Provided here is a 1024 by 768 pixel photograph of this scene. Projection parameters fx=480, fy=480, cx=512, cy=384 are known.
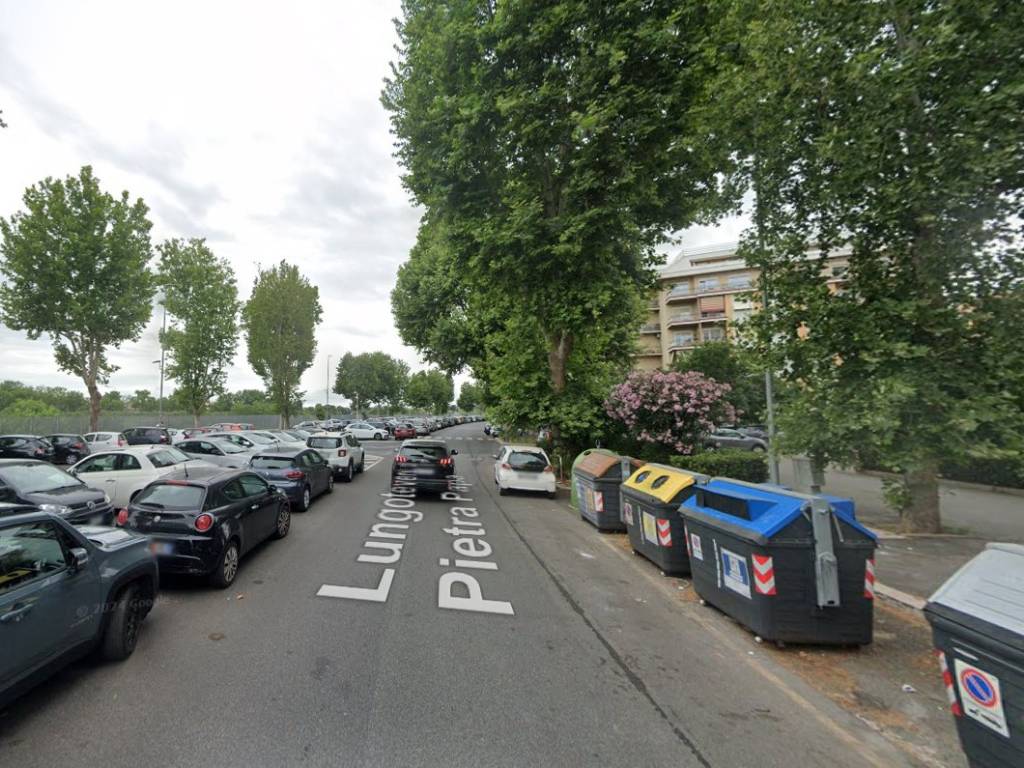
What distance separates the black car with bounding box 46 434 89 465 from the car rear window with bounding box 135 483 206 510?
20.7 metres

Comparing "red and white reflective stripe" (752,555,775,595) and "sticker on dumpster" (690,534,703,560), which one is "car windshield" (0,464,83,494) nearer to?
"sticker on dumpster" (690,534,703,560)

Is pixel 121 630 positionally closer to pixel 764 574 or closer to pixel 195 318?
pixel 764 574

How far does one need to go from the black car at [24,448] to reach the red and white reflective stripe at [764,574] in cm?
2503

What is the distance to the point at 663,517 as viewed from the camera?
263 inches

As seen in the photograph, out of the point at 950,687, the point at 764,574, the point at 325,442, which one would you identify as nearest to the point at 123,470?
the point at 325,442

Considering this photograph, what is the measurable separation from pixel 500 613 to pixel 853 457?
A: 5.45 meters

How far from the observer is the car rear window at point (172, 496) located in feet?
19.0

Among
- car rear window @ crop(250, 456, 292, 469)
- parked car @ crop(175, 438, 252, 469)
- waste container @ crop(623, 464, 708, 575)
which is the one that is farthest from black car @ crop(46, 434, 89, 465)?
waste container @ crop(623, 464, 708, 575)

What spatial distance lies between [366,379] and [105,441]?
52.9 meters

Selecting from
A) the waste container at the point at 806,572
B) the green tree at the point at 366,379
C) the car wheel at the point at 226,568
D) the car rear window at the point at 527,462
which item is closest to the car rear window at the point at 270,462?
the car wheel at the point at 226,568

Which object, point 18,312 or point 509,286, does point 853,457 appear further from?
point 18,312

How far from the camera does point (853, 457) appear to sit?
685cm

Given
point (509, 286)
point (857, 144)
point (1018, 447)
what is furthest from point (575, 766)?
point (509, 286)

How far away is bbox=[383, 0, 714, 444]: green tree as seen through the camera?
447 inches
